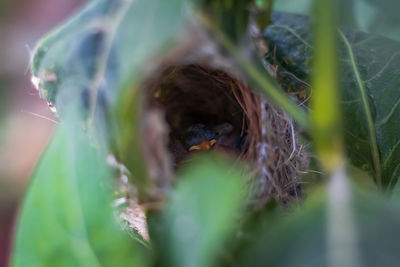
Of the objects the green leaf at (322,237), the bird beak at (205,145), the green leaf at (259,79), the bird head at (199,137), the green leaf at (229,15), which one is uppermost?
the green leaf at (229,15)

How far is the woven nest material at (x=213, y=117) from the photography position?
0.35m

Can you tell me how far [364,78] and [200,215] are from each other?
38cm

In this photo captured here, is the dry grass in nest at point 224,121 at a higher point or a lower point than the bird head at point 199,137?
higher

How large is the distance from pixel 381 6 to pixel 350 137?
0.46ft

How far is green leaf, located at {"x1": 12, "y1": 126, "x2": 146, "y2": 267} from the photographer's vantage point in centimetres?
31

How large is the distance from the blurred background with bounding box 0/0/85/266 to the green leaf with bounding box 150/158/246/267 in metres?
1.68

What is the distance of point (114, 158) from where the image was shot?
369mm

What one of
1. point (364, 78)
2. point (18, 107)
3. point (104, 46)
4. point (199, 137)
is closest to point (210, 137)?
point (199, 137)

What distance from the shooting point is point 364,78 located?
581 mm

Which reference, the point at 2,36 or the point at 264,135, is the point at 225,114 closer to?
the point at 264,135

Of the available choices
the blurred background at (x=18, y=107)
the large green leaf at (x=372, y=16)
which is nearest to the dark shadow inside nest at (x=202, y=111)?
the large green leaf at (x=372, y=16)

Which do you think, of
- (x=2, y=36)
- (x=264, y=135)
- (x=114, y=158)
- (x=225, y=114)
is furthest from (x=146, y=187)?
(x=2, y=36)

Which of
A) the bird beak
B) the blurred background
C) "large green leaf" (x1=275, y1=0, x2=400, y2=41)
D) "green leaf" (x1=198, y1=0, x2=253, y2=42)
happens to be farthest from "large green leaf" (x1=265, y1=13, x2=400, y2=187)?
the blurred background

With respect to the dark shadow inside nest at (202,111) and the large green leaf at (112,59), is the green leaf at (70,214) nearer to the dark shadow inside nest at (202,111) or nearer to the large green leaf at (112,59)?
the large green leaf at (112,59)
